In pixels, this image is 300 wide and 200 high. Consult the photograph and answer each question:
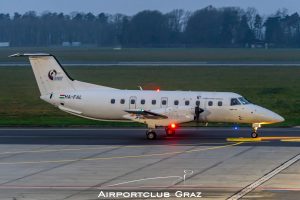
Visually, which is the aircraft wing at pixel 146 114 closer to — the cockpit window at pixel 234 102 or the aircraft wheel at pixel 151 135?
the aircraft wheel at pixel 151 135

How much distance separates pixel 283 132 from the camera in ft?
156

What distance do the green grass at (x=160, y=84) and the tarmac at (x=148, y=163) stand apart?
25.7 ft

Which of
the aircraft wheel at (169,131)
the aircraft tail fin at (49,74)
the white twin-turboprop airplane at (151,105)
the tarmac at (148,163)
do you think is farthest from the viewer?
the aircraft tail fin at (49,74)

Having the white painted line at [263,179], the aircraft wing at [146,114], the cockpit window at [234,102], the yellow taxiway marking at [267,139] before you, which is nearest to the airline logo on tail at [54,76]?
the aircraft wing at [146,114]

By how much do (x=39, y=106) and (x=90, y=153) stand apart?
28815 mm

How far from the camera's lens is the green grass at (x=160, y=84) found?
193ft

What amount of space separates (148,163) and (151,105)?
10.4m

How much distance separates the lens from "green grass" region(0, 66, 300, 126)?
5884 cm

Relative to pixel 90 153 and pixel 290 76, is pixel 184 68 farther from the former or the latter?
pixel 90 153

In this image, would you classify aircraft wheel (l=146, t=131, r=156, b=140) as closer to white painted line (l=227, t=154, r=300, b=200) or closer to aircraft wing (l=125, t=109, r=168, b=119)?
aircraft wing (l=125, t=109, r=168, b=119)

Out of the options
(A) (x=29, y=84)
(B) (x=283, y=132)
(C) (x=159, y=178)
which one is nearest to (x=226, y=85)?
(A) (x=29, y=84)

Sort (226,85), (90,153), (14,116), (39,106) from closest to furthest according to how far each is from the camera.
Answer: (90,153)
(14,116)
(39,106)
(226,85)

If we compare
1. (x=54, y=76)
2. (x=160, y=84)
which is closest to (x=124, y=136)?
(x=54, y=76)

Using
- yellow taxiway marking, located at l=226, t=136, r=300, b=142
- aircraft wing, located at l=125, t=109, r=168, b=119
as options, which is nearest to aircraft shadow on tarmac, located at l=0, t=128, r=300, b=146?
yellow taxiway marking, located at l=226, t=136, r=300, b=142
